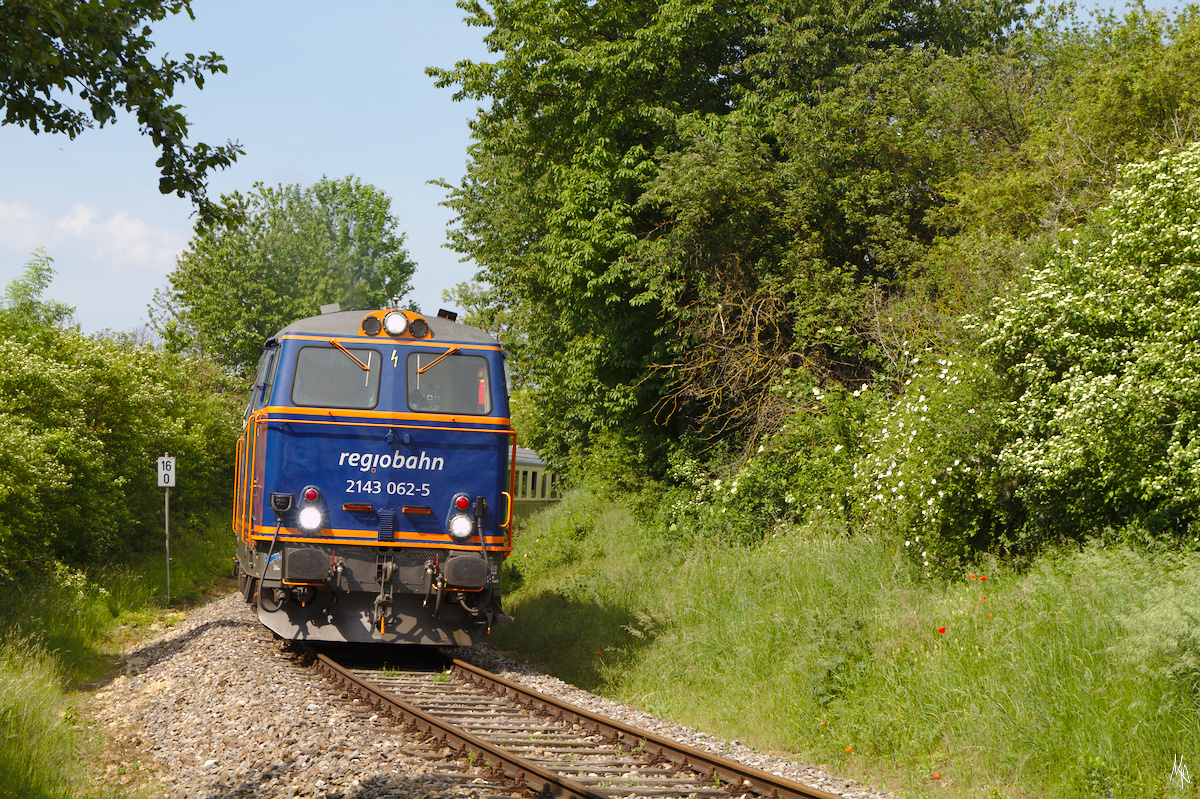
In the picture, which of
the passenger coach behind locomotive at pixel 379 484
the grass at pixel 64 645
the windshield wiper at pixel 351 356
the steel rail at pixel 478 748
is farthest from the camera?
the windshield wiper at pixel 351 356

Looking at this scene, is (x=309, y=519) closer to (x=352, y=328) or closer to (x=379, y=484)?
(x=379, y=484)

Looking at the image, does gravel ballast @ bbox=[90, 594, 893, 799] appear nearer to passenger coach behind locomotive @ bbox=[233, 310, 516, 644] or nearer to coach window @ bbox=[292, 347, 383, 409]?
passenger coach behind locomotive @ bbox=[233, 310, 516, 644]

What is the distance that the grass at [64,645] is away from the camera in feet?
22.3

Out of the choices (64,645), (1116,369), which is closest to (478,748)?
(1116,369)

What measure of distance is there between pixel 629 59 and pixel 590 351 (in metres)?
6.07

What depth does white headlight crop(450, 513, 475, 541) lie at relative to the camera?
9.99 m

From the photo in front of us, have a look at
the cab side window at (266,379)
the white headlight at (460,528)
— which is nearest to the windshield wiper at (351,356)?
the cab side window at (266,379)

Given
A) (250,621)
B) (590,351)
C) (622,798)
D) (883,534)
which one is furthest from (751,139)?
(622,798)

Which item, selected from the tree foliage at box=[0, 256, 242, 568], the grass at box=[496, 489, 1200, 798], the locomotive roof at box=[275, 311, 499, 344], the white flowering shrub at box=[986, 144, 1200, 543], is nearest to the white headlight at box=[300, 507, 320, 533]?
the locomotive roof at box=[275, 311, 499, 344]

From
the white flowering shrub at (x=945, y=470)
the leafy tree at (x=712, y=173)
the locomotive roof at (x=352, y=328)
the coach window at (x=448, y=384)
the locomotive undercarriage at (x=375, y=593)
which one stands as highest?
the leafy tree at (x=712, y=173)

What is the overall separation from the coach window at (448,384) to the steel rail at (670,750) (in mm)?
2938

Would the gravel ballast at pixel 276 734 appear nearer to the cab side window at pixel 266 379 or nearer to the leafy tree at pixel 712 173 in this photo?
the cab side window at pixel 266 379

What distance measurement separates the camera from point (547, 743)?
765 cm

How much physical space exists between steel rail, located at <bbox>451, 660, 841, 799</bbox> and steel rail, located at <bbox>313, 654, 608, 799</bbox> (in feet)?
3.63
